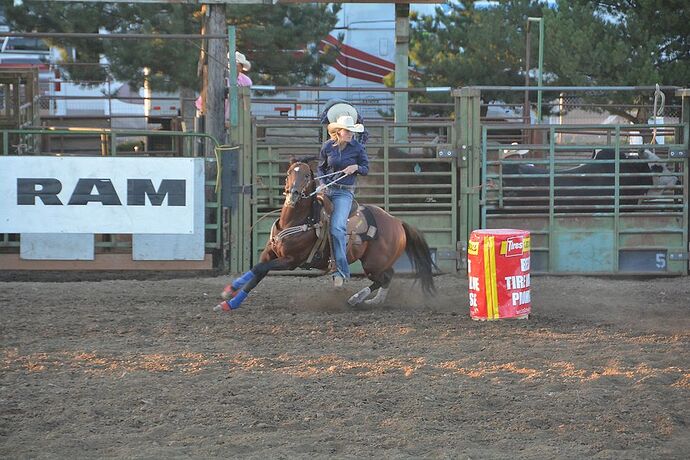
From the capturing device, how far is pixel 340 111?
9.81 m

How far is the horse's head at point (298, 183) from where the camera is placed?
351 inches

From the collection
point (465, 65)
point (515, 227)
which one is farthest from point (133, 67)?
point (515, 227)

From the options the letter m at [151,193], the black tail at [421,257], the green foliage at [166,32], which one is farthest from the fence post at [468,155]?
the green foliage at [166,32]

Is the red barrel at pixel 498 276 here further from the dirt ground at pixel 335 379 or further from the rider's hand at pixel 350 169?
the rider's hand at pixel 350 169

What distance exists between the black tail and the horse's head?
4.16 ft

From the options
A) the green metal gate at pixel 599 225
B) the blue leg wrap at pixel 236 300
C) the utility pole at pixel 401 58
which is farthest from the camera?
the utility pole at pixel 401 58

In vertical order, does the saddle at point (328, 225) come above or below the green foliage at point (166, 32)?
below

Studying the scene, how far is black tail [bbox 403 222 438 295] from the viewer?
9.80 metres

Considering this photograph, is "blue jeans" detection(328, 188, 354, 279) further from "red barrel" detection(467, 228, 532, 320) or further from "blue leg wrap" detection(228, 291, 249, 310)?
"red barrel" detection(467, 228, 532, 320)

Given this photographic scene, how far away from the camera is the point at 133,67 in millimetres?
20984

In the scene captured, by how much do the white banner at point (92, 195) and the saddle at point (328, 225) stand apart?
253 cm

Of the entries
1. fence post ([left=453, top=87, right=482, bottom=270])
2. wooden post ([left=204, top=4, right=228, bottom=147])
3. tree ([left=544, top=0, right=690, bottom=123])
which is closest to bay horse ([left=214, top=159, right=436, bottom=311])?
fence post ([left=453, top=87, right=482, bottom=270])

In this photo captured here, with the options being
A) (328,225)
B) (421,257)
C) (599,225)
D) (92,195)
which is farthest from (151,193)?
(599,225)

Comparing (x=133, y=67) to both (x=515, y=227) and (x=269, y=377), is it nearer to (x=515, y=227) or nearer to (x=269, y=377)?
(x=515, y=227)
